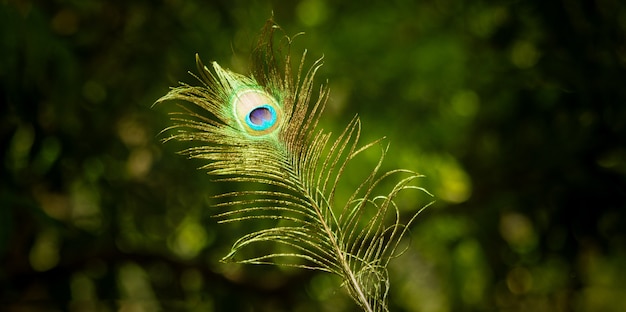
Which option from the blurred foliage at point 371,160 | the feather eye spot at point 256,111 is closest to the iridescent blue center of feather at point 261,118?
the feather eye spot at point 256,111

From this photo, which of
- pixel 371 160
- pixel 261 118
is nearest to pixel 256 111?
pixel 261 118

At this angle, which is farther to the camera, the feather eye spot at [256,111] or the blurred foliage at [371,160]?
the blurred foliage at [371,160]

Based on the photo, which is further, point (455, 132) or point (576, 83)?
point (455, 132)

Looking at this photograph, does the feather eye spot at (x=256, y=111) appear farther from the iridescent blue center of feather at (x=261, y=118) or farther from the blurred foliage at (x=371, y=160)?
the blurred foliage at (x=371, y=160)

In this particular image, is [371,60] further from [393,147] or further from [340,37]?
[393,147]

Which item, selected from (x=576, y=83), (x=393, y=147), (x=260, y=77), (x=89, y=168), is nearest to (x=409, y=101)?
(x=393, y=147)

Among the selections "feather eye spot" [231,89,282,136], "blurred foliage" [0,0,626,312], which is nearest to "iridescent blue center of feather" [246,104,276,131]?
"feather eye spot" [231,89,282,136]
